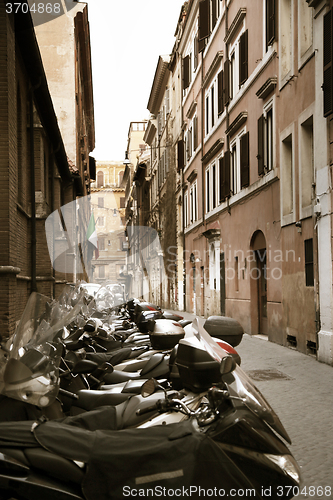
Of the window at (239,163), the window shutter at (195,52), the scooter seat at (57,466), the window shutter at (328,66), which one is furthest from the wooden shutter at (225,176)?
the scooter seat at (57,466)

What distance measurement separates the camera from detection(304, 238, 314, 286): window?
1130cm

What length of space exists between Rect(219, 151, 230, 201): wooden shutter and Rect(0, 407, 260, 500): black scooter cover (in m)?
16.7

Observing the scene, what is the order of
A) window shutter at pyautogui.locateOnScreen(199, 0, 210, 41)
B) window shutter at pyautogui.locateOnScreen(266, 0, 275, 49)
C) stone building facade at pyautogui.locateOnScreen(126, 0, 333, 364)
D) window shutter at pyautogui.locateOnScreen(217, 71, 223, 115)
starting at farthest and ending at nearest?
1. window shutter at pyautogui.locateOnScreen(199, 0, 210, 41)
2. window shutter at pyautogui.locateOnScreen(217, 71, 223, 115)
3. window shutter at pyautogui.locateOnScreen(266, 0, 275, 49)
4. stone building facade at pyautogui.locateOnScreen(126, 0, 333, 364)

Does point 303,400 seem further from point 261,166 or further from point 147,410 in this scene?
point 261,166

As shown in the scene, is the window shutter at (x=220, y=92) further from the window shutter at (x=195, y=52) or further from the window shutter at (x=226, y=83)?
the window shutter at (x=195, y=52)

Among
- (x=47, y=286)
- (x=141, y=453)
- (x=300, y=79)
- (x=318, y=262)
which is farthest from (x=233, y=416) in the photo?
(x=47, y=286)

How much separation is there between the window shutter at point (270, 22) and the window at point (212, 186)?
24.0 ft

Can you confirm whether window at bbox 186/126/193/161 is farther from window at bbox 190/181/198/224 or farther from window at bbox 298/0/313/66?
window at bbox 298/0/313/66

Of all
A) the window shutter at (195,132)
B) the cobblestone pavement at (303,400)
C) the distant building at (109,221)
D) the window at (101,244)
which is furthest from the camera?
the window at (101,244)

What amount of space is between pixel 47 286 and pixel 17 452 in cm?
1349

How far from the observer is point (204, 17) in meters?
22.1

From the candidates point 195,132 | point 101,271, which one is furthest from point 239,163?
point 101,271

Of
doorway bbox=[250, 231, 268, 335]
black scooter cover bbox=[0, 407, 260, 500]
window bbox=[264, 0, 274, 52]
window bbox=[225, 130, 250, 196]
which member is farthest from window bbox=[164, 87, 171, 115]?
black scooter cover bbox=[0, 407, 260, 500]

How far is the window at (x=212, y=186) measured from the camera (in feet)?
70.1
